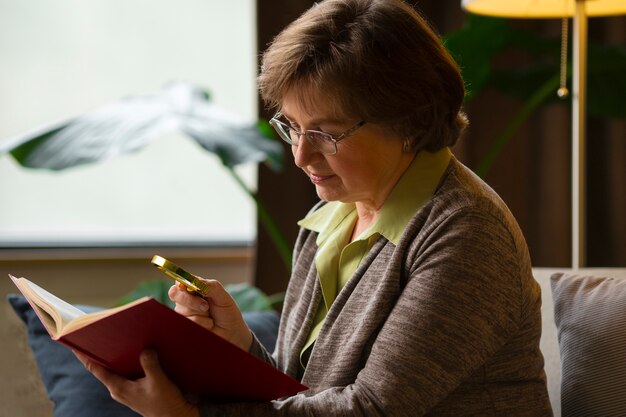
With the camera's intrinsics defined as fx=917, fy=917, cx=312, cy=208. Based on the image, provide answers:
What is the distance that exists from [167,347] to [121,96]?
2145 mm

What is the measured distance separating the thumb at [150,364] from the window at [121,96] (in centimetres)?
192

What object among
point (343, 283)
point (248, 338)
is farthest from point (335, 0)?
point (248, 338)

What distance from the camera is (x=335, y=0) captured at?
1.40m

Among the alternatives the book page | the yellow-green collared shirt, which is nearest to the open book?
the book page

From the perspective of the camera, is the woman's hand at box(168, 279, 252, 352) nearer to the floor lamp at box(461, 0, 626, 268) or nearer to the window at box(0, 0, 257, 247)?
the floor lamp at box(461, 0, 626, 268)

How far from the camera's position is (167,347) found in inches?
44.4

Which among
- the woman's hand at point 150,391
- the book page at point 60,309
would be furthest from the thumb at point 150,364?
the book page at point 60,309

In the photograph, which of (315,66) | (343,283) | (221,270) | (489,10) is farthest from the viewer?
(221,270)

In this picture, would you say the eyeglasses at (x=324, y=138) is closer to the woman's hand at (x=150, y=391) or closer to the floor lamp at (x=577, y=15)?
the woman's hand at (x=150, y=391)

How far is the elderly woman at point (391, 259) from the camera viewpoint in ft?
3.98

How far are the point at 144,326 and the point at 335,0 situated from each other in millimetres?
609

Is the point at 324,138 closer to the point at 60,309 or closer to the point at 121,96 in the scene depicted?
the point at 60,309

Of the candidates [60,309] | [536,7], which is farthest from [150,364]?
[536,7]

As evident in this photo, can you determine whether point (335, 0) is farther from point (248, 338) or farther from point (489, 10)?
point (489, 10)
